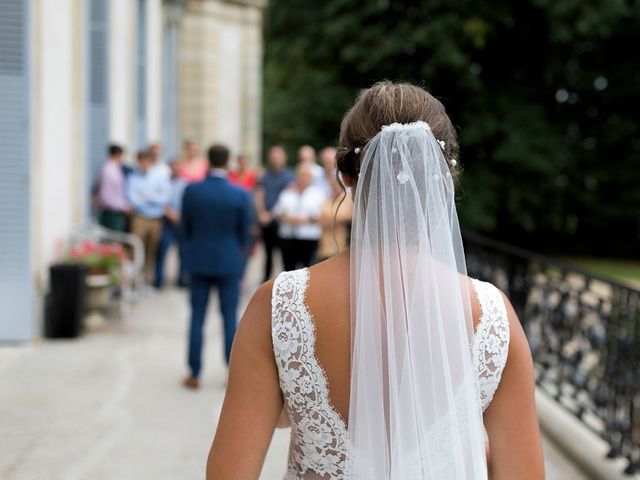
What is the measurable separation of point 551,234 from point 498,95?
5.39 m

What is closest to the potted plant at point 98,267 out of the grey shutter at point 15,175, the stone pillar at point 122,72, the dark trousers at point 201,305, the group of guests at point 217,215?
the group of guests at point 217,215

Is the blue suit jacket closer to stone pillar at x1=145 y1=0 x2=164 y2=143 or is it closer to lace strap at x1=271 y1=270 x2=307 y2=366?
lace strap at x1=271 y1=270 x2=307 y2=366

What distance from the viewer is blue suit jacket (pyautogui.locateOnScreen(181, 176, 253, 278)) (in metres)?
7.27

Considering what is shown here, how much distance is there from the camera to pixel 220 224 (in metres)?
7.31

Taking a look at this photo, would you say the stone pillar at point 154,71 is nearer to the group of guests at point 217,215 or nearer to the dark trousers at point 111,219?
the group of guests at point 217,215

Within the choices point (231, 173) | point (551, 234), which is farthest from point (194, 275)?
point (551, 234)

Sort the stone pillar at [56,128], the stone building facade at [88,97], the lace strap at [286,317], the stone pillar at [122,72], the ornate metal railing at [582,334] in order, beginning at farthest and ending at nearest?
the stone pillar at [122,72], the stone pillar at [56,128], the stone building facade at [88,97], the ornate metal railing at [582,334], the lace strap at [286,317]

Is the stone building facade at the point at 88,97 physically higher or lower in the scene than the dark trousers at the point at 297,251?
higher

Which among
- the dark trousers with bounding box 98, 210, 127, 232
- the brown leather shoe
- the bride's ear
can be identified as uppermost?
the bride's ear

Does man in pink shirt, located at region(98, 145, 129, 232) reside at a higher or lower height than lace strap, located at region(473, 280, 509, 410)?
lower

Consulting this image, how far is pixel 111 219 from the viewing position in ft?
38.8

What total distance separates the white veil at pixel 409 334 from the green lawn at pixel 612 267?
71.5ft

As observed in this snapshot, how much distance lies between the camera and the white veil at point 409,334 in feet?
7.42

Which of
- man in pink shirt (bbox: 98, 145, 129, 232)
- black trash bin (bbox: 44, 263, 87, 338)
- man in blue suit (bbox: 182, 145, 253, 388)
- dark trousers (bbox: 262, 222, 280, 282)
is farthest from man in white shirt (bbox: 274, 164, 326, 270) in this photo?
man in blue suit (bbox: 182, 145, 253, 388)
